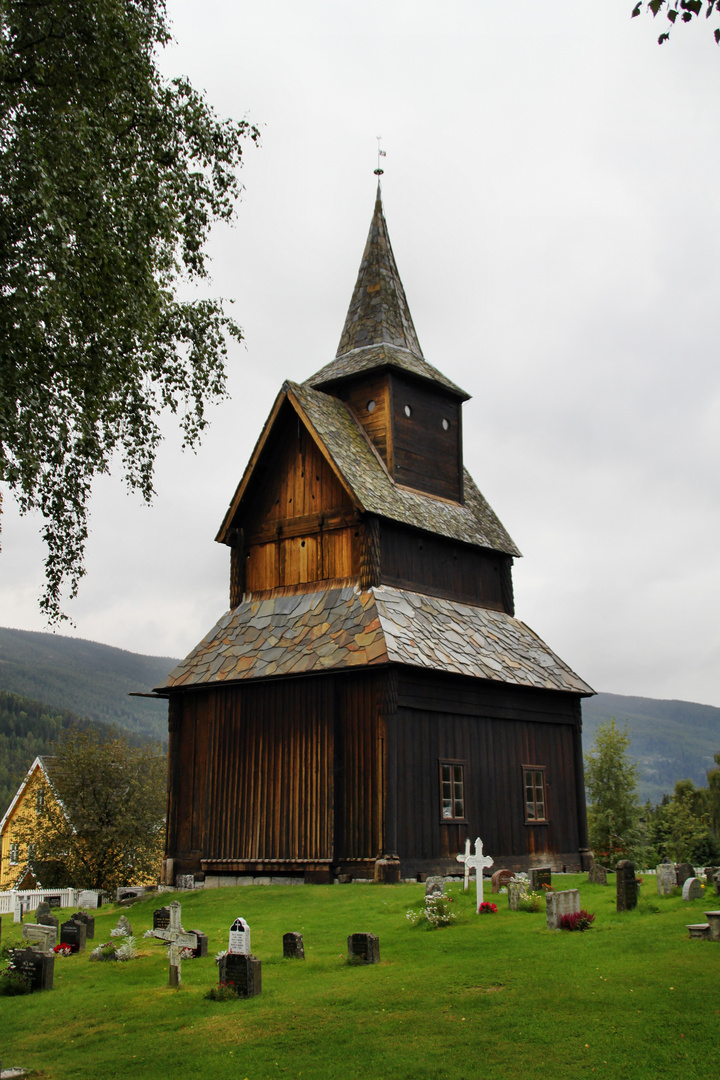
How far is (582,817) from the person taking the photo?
27484 millimetres

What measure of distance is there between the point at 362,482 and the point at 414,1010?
16218 mm

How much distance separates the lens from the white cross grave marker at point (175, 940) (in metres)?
12.6

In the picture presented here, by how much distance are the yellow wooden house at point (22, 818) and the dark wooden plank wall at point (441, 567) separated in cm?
1797

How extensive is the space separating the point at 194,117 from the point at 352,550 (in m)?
12.4

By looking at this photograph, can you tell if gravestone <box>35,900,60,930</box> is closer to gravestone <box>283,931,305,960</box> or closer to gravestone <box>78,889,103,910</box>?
gravestone <box>283,931,305,960</box>

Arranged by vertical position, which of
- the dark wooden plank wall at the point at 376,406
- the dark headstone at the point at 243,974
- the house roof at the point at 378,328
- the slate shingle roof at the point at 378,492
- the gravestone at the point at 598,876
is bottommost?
the gravestone at the point at 598,876

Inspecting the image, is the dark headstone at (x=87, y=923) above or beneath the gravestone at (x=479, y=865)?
beneath

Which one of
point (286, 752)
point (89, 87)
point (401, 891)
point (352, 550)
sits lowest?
point (401, 891)

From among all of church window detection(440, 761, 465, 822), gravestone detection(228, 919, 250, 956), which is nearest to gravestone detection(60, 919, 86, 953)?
gravestone detection(228, 919, 250, 956)

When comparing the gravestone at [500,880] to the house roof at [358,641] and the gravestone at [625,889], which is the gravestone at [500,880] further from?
the house roof at [358,641]

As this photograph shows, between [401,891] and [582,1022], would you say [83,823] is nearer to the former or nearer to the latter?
[401,891]

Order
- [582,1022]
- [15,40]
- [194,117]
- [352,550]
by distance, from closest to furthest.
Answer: [582,1022] → [15,40] → [194,117] → [352,550]

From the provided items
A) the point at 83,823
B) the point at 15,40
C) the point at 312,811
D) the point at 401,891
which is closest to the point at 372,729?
the point at 312,811

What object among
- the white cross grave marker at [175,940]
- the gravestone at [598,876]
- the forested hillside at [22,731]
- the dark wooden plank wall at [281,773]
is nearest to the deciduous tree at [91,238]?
the white cross grave marker at [175,940]
